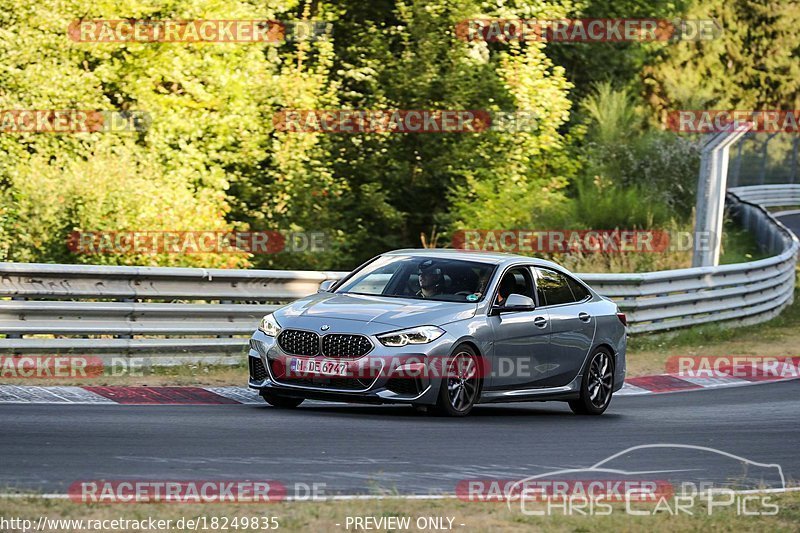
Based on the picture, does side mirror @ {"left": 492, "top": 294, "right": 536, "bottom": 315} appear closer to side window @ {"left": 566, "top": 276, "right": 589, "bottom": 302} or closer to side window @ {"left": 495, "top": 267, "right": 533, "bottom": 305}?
side window @ {"left": 495, "top": 267, "right": 533, "bottom": 305}

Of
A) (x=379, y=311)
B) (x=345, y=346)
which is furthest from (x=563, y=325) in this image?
(x=345, y=346)

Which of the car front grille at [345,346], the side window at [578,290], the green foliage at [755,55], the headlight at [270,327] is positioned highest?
the green foliage at [755,55]

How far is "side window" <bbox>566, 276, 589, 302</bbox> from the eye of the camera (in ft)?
45.2

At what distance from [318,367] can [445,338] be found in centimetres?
106

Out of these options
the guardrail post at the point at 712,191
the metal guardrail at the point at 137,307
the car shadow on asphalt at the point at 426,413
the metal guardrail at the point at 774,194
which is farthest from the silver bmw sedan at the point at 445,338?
the metal guardrail at the point at 774,194

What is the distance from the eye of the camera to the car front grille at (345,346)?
11.4 meters

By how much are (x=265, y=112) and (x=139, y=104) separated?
10.1ft

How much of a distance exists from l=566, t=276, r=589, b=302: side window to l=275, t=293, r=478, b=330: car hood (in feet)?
6.18

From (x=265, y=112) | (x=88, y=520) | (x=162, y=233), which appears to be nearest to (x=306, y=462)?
(x=88, y=520)

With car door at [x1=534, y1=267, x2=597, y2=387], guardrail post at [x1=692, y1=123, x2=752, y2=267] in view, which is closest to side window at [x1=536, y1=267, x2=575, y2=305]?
car door at [x1=534, y1=267, x2=597, y2=387]

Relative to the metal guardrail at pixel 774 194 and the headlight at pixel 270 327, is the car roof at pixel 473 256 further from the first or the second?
the metal guardrail at pixel 774 194

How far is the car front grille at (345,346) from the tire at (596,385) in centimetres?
291

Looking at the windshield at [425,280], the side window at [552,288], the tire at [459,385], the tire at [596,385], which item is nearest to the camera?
the tire at [459,385]

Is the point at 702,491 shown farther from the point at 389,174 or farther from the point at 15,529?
the point at 389,174
